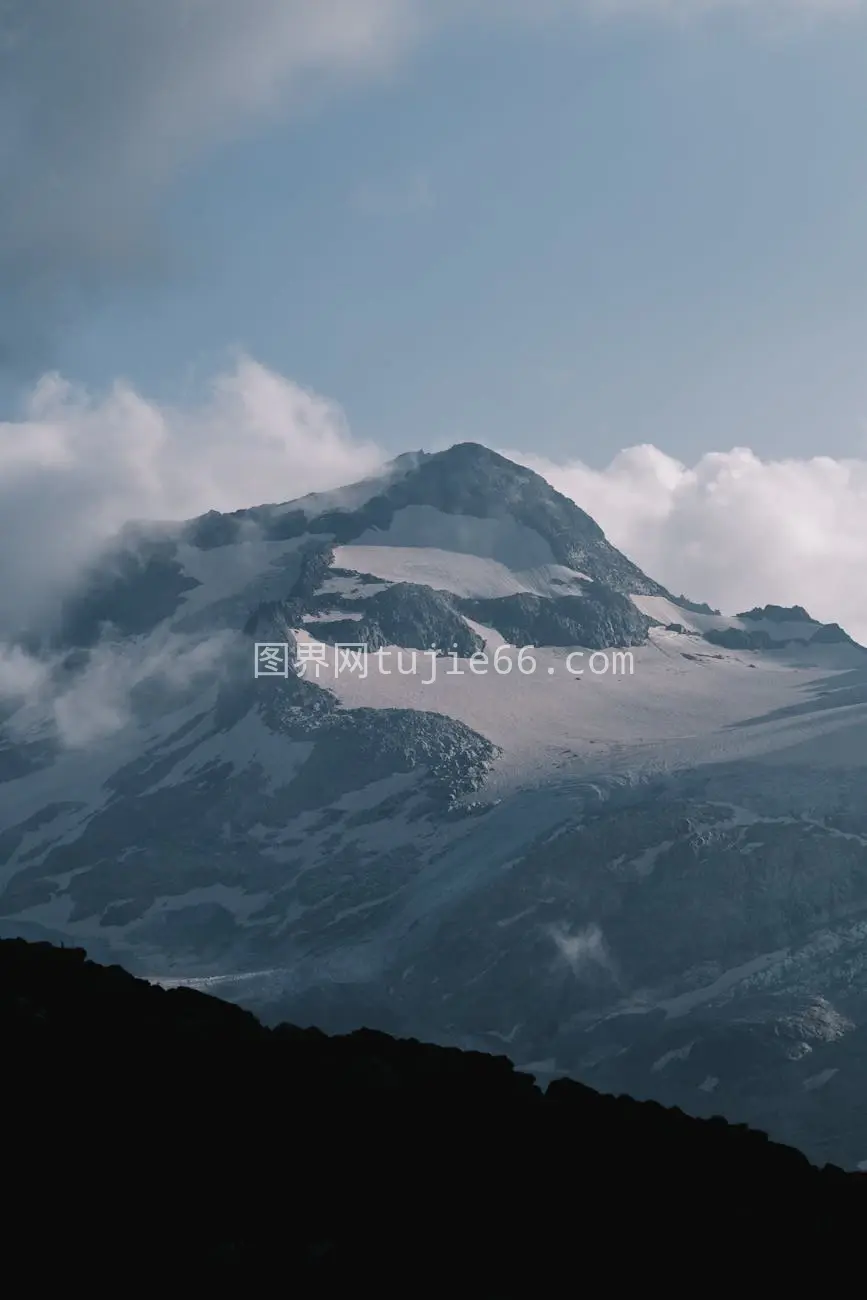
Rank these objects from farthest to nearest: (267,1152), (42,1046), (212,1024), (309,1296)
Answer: (212,1024) < (42,1046) < (267,1152) < (309,1296)

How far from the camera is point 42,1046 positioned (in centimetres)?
5456

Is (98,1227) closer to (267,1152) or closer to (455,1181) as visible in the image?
(267,1152)

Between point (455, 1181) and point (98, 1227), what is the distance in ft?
36.8

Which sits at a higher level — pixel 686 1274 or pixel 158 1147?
pixel 158 1147

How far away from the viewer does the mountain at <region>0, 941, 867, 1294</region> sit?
144 feet

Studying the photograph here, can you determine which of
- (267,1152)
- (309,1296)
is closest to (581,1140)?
(267,1152)

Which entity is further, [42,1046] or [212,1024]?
[212,1024]

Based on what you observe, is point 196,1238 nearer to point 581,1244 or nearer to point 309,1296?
point 309,1296

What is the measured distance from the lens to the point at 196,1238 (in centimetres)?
4344

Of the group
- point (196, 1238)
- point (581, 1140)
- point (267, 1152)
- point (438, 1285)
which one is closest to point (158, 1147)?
point (267, 1152)

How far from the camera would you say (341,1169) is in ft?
163

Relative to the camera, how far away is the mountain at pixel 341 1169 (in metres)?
43.9

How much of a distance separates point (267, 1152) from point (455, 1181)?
17.7ft

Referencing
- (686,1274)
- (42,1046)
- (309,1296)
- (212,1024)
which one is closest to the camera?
(309,1296)
